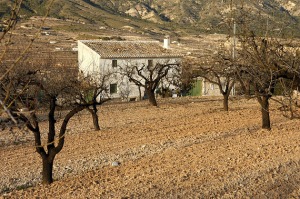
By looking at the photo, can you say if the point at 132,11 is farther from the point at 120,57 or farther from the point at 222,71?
the point at 222,71

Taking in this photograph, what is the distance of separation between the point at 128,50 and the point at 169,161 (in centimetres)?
2963

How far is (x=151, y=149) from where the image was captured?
13938 mm

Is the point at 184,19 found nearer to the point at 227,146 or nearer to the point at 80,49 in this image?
the point at 80,49

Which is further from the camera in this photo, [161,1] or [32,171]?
[161,1]

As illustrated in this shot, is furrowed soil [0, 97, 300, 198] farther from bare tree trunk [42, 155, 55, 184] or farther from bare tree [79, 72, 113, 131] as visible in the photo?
bare tree [79, 72, 113, 131]

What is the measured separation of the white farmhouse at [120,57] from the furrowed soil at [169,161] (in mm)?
18376

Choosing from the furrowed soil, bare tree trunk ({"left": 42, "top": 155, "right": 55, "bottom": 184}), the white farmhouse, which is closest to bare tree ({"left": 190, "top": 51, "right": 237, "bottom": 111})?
the furrowed soil

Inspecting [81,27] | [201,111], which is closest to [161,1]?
[81,27]

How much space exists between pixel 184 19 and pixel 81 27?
41.4 metres

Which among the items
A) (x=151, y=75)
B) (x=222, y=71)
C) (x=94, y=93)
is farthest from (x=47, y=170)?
(x=151, y=75)

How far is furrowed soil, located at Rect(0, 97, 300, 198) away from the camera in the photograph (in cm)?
917

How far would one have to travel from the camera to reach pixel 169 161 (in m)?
11.7

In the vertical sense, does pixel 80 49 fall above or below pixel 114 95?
above

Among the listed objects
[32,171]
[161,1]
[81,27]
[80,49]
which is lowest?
[32,171]
